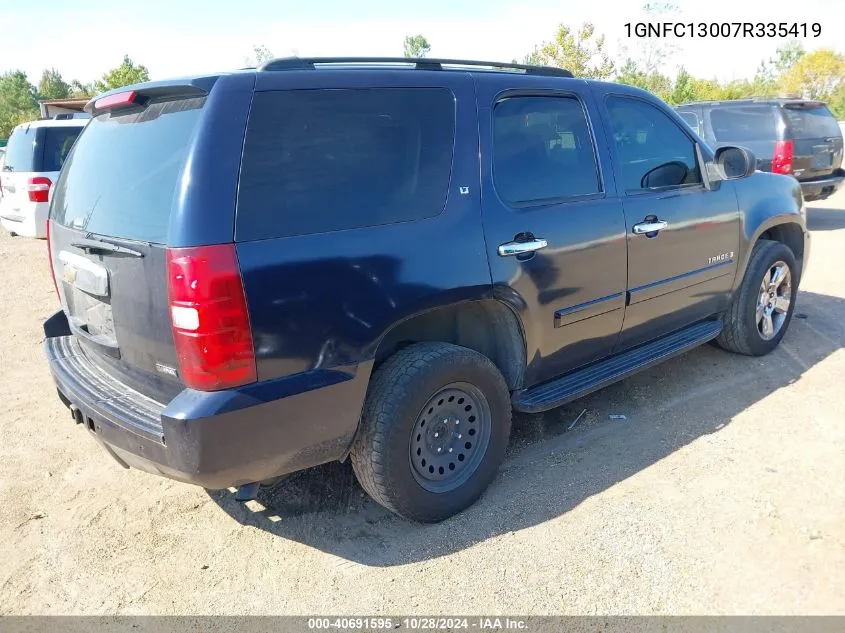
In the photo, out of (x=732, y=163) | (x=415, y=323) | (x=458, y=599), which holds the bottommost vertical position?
(x=458, y=599)

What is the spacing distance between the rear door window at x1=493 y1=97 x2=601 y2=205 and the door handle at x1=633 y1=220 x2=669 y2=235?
319 mm

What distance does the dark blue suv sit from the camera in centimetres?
232

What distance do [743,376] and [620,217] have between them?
183 cm

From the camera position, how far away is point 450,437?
10.1 ft

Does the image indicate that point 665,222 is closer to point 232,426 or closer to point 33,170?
point 232,426

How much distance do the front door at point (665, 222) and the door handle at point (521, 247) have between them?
0.73 m

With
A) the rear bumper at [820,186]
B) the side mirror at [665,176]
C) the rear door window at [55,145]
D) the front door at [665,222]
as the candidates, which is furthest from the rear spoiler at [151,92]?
the rear bumper at [820,186]

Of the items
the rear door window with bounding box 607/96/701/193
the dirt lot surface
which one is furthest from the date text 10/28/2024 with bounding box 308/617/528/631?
the rear door window with bounding box 607/96/701/193

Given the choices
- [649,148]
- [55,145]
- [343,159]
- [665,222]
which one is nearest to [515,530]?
[343,159]

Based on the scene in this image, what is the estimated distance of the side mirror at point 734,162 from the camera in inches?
162

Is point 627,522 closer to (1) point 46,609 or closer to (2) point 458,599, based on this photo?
(2) point 458,599

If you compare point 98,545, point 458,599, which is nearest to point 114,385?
point 98,545

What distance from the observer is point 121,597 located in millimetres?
2635

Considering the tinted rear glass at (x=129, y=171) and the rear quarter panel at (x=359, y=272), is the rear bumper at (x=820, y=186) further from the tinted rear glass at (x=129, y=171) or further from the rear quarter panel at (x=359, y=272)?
the tinted rear glass at (x=129, y=171)
